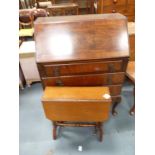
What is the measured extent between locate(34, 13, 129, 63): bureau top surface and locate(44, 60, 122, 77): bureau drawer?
0.25ft

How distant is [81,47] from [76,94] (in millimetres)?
484

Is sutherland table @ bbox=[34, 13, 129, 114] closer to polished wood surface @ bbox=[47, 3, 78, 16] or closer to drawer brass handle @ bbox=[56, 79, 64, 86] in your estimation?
drawer brass handle @ bbox=[56, 79, 64, 86]

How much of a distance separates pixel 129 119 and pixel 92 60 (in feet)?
3.19

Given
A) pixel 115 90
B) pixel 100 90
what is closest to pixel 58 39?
pixel 100 90

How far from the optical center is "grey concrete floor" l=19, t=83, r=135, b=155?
1896 millimetres

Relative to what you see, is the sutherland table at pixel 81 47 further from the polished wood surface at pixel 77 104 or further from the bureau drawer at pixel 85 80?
the polished wood surface at pixel 77 104

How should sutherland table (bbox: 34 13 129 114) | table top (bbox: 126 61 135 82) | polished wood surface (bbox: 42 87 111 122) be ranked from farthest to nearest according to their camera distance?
table top (bbox: 126 61 135 82) → sutherland table (bbox: 34 13 129 114) → polished wood surface (bbox: 42 87 111 122)

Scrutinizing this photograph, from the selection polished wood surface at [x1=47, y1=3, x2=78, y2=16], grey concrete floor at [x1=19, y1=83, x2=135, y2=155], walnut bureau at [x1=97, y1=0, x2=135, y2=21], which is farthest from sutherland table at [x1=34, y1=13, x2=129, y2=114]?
polished wood surface at [x1=47, y1=3, x2=78, y2=16]

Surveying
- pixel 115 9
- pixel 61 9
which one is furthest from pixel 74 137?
pixel 61 9

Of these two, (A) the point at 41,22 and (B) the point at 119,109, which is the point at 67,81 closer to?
(A) the point at 41,22

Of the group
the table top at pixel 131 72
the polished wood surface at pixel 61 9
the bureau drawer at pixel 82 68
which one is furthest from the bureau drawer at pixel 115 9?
the bureau drawer at pixel 82 68

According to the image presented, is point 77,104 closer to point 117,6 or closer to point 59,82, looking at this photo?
point 59,82

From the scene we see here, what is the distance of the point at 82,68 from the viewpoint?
5.99ft

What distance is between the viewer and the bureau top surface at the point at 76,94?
1.63 m
